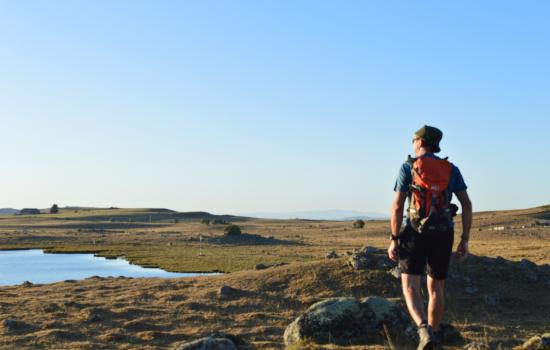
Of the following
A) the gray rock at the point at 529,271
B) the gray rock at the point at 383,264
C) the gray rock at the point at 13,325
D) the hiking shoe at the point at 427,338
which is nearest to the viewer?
the hiking shoe at the point at 427,338

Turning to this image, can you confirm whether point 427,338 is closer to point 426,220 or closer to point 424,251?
point 424,251

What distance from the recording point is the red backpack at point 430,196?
8.92 meters

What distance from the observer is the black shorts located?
9.03 metres

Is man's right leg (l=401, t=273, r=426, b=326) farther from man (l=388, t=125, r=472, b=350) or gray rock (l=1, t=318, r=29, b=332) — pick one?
gray rock (l=1, t=318, r=29, b=332)

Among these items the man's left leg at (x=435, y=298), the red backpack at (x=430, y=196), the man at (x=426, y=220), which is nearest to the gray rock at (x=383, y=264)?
the man's left leg at (x=435, y=298)

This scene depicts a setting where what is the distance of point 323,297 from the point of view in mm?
21594

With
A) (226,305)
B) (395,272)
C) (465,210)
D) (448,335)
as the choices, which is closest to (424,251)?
(465,210)

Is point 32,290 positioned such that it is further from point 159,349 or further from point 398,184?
point 398,184

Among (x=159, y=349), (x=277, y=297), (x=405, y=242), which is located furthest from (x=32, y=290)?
(x=405, y=242)

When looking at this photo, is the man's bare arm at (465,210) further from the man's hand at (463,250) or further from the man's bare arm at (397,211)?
the man's bare arm at (397,211)

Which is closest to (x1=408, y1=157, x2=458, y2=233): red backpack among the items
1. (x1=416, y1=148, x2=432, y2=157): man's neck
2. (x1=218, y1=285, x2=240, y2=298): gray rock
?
(x1=416, y1=148, x2=432, y2=157): man's neck

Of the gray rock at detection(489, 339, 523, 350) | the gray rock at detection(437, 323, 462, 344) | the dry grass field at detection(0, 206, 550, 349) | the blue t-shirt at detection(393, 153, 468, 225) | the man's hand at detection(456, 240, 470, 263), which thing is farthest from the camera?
the dry grass field at detection(0, 206, 550, 349)

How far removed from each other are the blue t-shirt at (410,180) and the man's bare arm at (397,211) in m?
0.10

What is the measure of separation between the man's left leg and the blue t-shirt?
1.14m
